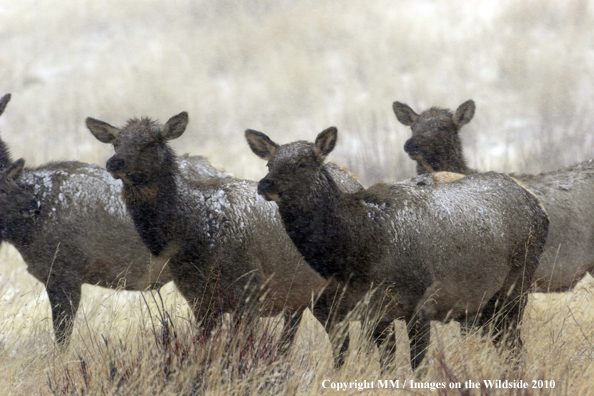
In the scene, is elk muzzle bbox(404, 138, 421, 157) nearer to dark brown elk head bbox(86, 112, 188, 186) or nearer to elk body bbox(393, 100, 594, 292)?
elk body bbox(393, 100, 594, 292)

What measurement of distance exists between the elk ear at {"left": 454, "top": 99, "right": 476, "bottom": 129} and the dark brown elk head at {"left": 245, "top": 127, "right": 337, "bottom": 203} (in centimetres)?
387

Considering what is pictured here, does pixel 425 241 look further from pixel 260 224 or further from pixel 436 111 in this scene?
pixel 436 111

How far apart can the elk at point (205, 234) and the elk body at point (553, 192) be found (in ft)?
10.1

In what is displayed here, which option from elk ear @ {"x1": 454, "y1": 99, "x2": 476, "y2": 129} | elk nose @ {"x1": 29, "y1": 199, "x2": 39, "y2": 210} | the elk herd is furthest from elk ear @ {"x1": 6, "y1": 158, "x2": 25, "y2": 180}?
elk ear @ {"x1": 454, "y1": 99, "x2": 476, "y2": 129}

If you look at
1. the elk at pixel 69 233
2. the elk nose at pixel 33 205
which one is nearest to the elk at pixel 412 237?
the elk at pixel 69 233

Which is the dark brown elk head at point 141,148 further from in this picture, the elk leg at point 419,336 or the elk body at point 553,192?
the elk body at point 553,192

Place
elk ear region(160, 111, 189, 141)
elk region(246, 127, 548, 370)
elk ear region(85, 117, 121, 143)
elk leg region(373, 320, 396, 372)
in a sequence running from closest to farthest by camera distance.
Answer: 1. elk region(246, 127, 548, 370)
2. elk leg region(373, 320, 396, 372)
3. elk ear region(160, 111, 189, 141)
4. elk ear region(85, 117, 121, 143)

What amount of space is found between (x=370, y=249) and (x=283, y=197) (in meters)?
0.88

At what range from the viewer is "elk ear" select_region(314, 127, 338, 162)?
17.1ft

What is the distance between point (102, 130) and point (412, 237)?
10.1 ft

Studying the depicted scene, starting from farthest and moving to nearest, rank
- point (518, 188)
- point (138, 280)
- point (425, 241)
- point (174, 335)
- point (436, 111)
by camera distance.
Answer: point (436, 111) → point (138, 280) → point (518, 188) → point (425, 241) → point (174, 335)

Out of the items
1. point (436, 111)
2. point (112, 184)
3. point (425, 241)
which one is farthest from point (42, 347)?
point (436, 111)

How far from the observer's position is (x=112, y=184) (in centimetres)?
735

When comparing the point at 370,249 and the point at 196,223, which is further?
the point at 196,223
